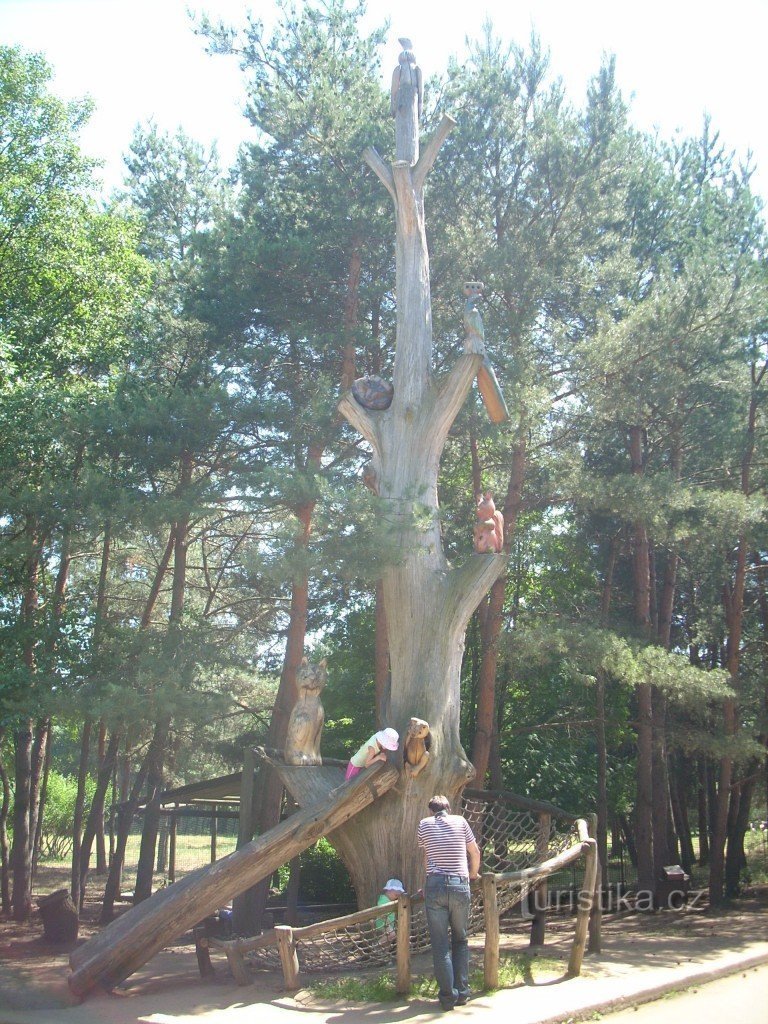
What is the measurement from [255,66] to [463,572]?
26.9 ft

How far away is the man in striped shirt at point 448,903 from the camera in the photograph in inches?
239

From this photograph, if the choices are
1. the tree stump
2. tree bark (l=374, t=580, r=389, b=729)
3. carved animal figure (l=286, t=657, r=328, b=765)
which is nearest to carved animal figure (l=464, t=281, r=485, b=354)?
tree bark (l=374, t=580, r=389, b=729)

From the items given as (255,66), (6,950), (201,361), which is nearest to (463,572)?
(201,361)

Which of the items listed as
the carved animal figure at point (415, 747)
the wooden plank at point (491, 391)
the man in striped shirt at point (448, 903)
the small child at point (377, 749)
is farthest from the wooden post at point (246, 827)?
the wooden plank at point (491, 391)

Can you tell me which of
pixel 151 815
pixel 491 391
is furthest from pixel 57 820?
pixel 491 391

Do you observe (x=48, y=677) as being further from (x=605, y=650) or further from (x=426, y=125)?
(x=426, y=125)

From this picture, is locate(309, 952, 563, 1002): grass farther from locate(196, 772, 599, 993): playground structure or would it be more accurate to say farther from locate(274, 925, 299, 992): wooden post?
locate(274, 925, 299, 992): wooden post

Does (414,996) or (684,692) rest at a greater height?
(684,692)

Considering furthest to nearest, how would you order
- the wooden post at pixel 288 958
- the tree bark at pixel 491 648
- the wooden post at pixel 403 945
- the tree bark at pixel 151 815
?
the tree bark at pixel 151 815 < the tree bark at pixel 491 648 < the wooden post at pixel 288 958 < the wooden post at pixel 403 945

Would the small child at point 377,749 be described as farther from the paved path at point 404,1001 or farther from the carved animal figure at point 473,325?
the carved animal figure at point 473,325

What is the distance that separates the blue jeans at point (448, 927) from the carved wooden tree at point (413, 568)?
7.44 ft

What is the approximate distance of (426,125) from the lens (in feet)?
43.4

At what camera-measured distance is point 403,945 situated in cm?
649

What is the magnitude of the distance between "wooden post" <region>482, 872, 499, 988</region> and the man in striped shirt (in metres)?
0.23
